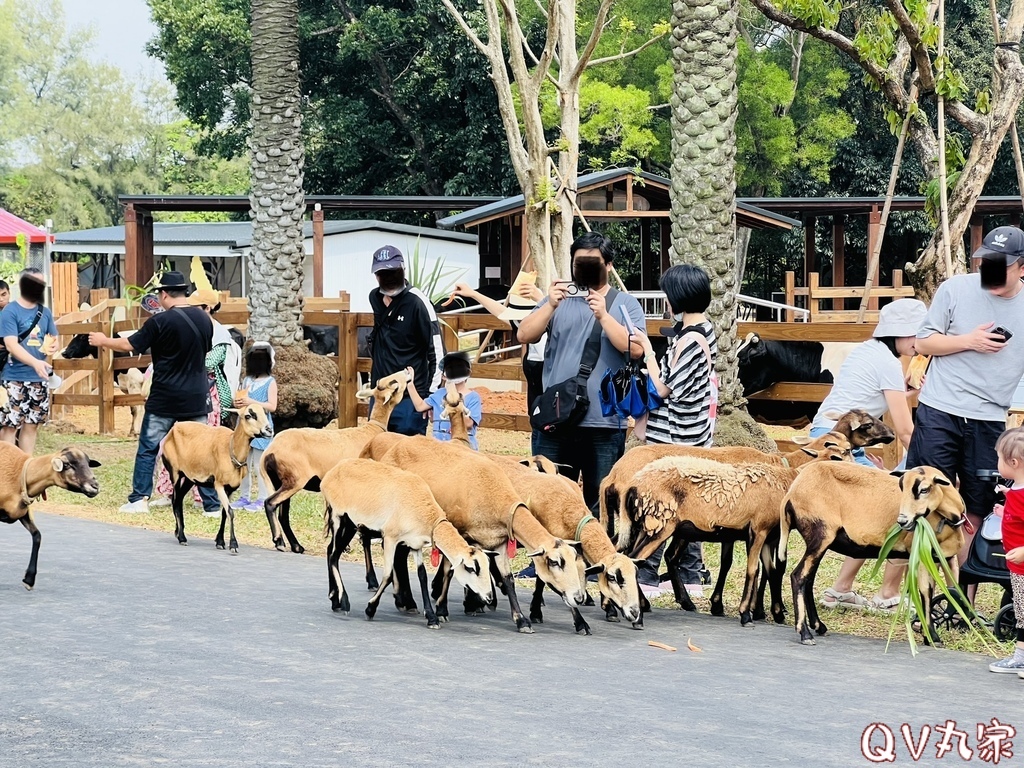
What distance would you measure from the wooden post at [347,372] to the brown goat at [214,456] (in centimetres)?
653

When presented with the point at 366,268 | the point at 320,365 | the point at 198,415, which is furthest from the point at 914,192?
the point at 198,415

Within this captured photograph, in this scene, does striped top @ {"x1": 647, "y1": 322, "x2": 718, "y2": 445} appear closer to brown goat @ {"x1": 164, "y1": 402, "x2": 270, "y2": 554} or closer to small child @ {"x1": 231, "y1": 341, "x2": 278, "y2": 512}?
brown goat @ {"x1": 164, "y1": 402, "x2": 270, "y2": 554}

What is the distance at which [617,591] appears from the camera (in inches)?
291

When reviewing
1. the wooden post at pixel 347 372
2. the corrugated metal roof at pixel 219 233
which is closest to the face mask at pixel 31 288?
the wooden post at pixel 347 372

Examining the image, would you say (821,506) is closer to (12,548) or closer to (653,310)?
(12,548)

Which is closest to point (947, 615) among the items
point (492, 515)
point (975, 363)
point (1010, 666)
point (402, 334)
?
point (1010, 666)

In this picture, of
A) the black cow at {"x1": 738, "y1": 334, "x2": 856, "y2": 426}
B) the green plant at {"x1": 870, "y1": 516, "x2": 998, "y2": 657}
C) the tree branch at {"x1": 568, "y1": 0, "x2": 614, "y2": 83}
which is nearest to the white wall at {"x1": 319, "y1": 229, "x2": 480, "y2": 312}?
the black cow at {"x1": 738, "y1": 334, "x2": 856, "y2": 426}

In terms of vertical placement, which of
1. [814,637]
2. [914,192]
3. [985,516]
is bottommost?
[814,637]

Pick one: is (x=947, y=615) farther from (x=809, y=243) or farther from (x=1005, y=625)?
(x=809, y=243)

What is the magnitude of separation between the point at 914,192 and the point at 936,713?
3952 centimetres

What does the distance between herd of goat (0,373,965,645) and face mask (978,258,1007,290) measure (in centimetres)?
112

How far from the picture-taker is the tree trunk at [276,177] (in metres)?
17.5

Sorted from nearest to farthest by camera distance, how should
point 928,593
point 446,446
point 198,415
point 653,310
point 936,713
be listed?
point 936,713 → point 928,593 → point 446,446 → point 198,415 → point 653,310

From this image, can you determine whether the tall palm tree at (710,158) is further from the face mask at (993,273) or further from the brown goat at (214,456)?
the face mask at (993,273)
